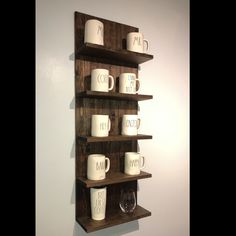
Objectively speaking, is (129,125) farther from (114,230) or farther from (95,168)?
(114,230)

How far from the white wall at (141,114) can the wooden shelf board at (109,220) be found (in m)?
0.08

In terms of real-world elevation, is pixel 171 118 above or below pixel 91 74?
below

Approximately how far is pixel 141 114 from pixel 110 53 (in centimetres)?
40

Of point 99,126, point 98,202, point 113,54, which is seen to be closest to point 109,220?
point 98,202

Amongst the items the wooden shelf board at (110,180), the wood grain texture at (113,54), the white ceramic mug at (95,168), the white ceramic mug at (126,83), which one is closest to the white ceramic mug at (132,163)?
the wooden shelf board at (110,180)

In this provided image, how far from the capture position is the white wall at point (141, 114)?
3.19 feet

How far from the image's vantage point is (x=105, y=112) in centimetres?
109

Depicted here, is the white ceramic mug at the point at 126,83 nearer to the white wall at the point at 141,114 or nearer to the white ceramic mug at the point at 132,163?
the white wall at the point at 141,114
